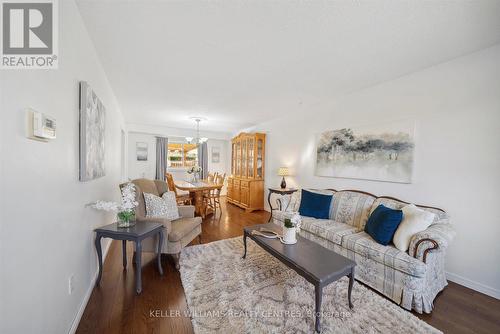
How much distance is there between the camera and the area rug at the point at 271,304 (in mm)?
1548

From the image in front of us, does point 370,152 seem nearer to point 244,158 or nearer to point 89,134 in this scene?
point 244,158

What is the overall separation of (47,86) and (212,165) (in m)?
6.10

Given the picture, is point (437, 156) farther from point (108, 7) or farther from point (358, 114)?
point (108, 7)

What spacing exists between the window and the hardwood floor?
14.9 ft

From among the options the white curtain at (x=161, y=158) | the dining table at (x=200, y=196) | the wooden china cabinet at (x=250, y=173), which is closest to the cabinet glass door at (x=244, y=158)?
the wooden china cabinet at (x=250, y=173)

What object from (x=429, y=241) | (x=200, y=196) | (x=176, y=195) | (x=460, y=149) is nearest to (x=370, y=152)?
(x=460, y=149)

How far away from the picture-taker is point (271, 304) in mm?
1780

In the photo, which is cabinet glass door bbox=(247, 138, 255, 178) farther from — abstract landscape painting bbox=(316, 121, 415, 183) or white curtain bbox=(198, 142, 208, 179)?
white curtain bbox=(198, 142, 208, 179)

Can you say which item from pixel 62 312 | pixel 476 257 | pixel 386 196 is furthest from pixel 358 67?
pixel 62 312

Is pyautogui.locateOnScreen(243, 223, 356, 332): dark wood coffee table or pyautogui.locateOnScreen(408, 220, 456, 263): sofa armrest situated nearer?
pyautogui.locateOnScreen(243, 223, 356, 332): dark wood coffee table

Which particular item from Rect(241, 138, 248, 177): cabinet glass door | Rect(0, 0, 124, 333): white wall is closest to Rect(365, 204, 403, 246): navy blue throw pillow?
Rect(0, 0, 124, 333): white wall

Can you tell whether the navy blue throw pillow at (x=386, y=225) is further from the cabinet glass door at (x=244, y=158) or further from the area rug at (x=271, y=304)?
the cabinet glass door at (x=244, y=158)

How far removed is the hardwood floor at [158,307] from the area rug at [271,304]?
0.14 m

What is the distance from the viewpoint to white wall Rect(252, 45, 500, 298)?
197 cm
